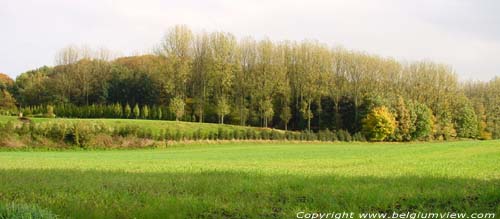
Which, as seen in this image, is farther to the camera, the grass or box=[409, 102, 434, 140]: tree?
box=[409, 102, 434, 140]: tree

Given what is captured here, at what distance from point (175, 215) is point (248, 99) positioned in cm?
7128

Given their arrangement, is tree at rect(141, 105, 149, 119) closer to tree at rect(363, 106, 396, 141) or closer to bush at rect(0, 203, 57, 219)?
tree at rect(363, 106, 396, 141)

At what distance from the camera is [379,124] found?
71.0 meters

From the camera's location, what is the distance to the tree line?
7544 cm

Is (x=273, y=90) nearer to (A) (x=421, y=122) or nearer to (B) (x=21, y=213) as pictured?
(A) (x=421, y=122)

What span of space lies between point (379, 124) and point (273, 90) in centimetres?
1881

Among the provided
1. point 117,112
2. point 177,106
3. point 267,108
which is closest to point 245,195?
point 177,106

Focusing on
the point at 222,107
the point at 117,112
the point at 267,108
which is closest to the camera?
the point at 222,107

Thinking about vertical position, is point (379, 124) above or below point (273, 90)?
below

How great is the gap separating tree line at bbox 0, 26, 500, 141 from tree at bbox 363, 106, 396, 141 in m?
0.16

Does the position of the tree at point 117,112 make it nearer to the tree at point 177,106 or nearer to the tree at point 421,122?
the tree at point 177,106

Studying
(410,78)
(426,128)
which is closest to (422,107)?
(426,128)

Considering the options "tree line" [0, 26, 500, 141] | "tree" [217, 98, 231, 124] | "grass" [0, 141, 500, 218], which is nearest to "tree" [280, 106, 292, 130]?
"tree line" [0, 26, 500, 141]

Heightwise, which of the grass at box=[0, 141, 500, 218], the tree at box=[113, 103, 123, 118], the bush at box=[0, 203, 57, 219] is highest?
the tree at box=[113, 103, 123, 118]
